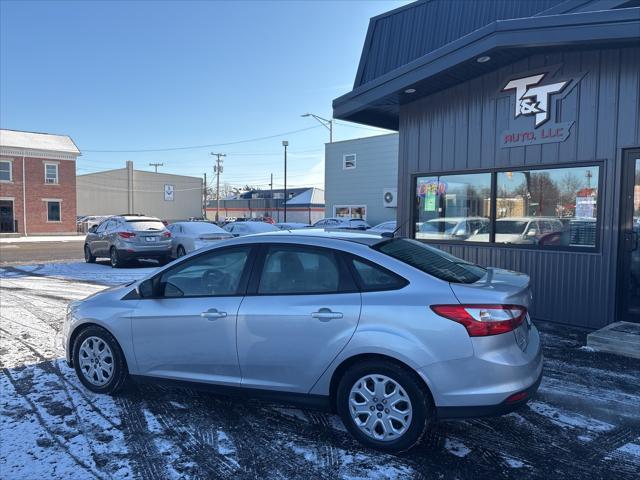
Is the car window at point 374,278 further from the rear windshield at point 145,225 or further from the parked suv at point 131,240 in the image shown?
the rear windshield at point 145,225

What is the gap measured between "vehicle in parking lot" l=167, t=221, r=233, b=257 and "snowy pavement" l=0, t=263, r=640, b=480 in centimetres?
951

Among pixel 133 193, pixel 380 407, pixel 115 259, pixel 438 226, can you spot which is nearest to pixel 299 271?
pixel 380 407

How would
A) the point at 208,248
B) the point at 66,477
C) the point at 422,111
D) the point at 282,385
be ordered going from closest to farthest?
the point at 66,477, the point at 282,385, the point at 208,248, the point at 422,111

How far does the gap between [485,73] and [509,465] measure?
637 centimetres

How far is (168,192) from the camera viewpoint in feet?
200

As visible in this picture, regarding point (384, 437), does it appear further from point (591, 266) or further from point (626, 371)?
point (591, 266)

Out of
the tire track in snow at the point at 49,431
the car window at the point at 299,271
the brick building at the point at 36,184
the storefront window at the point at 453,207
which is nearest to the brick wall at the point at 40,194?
the brick building at the point at 36,184

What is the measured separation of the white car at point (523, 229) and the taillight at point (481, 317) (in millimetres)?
4615

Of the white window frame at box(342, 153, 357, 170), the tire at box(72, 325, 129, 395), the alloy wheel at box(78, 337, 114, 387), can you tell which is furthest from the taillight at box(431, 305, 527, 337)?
the white window frame at box(342, 153, 357, 170)

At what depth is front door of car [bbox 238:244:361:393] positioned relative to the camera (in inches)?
141

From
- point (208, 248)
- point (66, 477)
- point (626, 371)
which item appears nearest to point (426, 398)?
point (208, 248)

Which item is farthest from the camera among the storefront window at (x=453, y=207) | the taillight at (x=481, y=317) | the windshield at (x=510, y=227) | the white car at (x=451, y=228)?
the white car at (x=451, y=228)

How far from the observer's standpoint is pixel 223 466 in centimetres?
333

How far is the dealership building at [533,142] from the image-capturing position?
6.54 m
